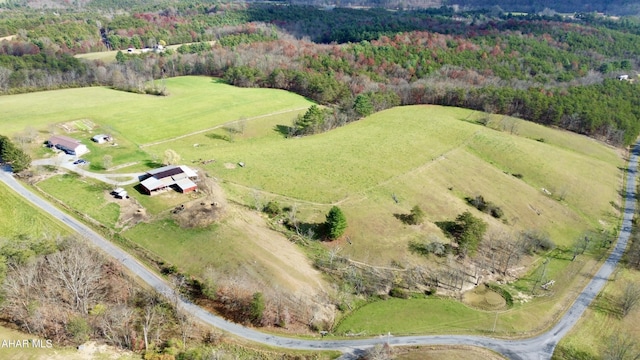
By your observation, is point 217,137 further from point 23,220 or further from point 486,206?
point 486,206

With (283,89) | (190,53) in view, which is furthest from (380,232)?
(190,53)

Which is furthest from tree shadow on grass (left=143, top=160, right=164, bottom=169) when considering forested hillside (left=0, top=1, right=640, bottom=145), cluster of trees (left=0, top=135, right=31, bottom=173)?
forested hillside (left=0, top=1, right=640, bottom=145)

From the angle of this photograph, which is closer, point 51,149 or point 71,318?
point 71,318

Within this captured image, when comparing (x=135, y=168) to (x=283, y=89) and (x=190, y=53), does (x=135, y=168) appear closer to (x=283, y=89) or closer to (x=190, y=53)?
(x=283, y=89)

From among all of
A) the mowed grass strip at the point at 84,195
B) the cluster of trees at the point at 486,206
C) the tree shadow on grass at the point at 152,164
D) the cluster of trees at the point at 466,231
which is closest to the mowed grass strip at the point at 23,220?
the mowed grass strip at the point at 84,195

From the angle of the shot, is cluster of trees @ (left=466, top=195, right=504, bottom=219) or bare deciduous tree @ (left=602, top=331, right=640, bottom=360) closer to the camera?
bare deciduous tree @ (left=602, top=331, right=640, bottom=360)

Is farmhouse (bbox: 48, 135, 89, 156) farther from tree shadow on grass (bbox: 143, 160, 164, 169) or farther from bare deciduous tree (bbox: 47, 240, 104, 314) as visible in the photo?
bare deciduous tree (bbox: 47, 240, 104, 314)

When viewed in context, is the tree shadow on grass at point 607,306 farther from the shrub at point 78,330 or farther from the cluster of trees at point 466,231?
the shrub at point 78,330
